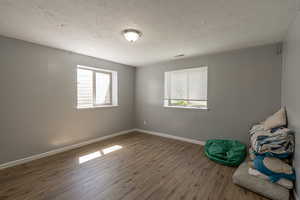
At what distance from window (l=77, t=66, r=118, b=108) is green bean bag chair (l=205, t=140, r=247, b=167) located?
3.02m

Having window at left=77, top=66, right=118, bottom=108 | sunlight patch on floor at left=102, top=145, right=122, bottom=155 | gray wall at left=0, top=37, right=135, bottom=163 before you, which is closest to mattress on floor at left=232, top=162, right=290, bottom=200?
sunlight patch on floor at left=102, top=145, right=122, bottom=155

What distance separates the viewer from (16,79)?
2465 mm

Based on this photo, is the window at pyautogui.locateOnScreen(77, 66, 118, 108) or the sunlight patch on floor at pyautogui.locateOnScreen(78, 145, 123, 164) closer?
the sunlight patch on floor at pyautogui.locateOnScreen(78, 145, 123, 164)

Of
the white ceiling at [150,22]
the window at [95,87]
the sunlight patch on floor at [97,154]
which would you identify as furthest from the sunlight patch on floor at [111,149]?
the white ceiling at [150,22]

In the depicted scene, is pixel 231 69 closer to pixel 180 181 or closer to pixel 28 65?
pixel 180 181

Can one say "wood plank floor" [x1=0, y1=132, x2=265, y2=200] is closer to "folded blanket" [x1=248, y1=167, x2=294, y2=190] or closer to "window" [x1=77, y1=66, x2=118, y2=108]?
"folded blanket" [x1=248, y1=167, x2=294, y2=190]

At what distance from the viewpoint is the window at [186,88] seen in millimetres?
3592

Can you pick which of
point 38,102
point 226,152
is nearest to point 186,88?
point 226,152

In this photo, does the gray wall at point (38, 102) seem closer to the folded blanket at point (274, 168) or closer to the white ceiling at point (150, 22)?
the white ceiling at point (150, 22)

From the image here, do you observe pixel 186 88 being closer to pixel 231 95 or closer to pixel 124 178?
pixel 231 95

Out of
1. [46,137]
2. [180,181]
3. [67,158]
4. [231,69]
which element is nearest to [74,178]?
[67,158]

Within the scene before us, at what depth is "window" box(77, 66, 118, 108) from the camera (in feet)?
11.8

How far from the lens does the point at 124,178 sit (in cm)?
211

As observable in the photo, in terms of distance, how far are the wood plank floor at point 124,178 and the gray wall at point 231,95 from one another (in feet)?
2.68
